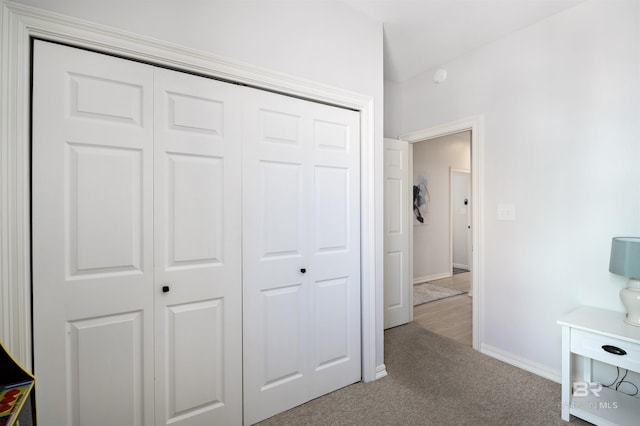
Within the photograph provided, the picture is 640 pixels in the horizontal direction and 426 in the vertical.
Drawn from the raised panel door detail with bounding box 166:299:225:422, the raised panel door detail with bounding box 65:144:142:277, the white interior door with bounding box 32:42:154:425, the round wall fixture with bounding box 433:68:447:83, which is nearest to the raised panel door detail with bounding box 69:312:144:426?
the white interior door with bounding box 32:42:154:425

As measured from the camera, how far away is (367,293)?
2215mm

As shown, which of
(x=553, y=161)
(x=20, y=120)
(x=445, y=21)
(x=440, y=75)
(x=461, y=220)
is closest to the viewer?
(x=20, y=120)

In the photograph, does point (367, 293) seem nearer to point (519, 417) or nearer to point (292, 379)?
point (292, 379)

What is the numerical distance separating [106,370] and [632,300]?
2809 mm

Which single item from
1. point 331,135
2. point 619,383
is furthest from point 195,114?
point 619,383

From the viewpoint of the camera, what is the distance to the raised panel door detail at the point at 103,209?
1335 millimetres

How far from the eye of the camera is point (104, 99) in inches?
54.4

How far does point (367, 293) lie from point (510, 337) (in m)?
1.33

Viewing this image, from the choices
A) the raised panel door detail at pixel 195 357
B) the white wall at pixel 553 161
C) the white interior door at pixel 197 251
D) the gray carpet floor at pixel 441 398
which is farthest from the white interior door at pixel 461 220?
the raised panel door detail at pixel 195 357

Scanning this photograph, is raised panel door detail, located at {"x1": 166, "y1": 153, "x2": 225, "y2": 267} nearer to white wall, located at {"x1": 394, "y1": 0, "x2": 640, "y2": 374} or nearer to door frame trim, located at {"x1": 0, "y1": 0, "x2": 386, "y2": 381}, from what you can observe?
door frame trim, located at {"x1": 0, "y1": 0, "x2": 386, "y2": 381}

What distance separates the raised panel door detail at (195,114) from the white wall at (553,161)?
2249 mm

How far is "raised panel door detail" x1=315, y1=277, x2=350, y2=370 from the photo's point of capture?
6.65 feet

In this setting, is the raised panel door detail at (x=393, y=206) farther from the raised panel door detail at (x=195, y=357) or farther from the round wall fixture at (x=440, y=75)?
the raised panel door detail at (x=195, y=357)

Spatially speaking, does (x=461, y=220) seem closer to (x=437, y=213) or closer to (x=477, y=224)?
(x=437, y=213)
